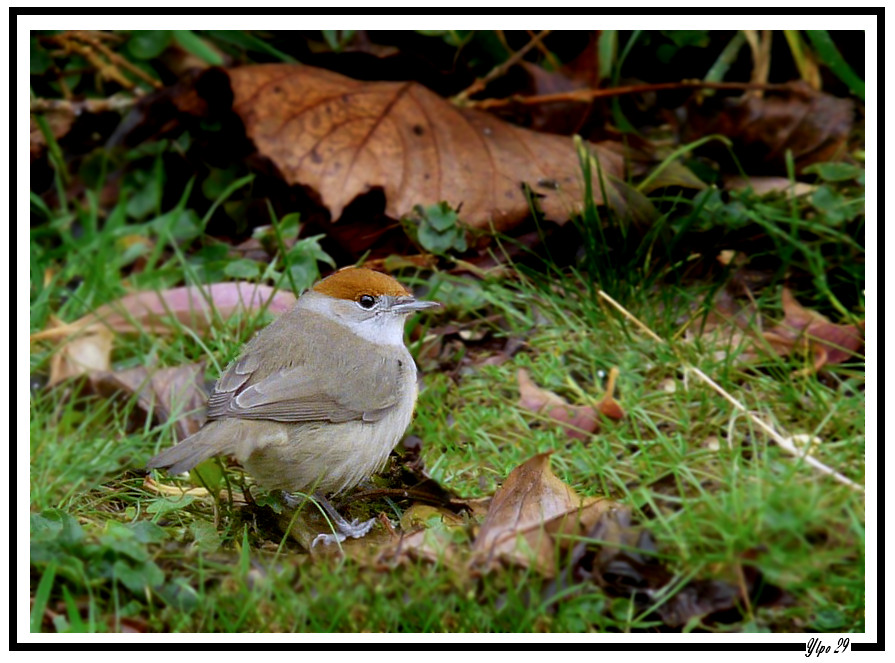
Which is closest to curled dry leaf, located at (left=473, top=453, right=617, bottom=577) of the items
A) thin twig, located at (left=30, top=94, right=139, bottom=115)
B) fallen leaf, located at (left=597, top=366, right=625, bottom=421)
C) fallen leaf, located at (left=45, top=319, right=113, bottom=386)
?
fallen leaf, located at (left=597, top=366, right=625, bottom=421)

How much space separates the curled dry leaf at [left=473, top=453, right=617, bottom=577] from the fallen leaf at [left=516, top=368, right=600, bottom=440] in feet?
3.16

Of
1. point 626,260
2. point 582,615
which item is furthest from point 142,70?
point 582,615

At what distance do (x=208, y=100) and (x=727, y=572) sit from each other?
4539 mm

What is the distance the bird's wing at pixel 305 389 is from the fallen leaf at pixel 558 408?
767 mm

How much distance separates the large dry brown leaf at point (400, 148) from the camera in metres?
5.57

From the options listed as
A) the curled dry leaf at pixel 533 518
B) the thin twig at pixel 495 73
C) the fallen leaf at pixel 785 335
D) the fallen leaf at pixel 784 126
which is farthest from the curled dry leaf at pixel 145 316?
the fallen leaf at pixel 784 126

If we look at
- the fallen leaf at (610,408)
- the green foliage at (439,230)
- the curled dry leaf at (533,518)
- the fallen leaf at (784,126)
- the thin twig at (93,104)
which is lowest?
the fallen leaf at (610,408)

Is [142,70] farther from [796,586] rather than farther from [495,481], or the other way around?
[796,586]

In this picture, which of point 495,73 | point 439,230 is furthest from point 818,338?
point 495,73

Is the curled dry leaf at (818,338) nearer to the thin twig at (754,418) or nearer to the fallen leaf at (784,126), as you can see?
the thin twig at (754,418)

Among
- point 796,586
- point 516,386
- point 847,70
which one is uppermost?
point 847,70

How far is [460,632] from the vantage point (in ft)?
9.45

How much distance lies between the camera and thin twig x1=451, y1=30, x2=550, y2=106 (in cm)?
621

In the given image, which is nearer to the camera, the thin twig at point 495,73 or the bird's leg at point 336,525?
the bird's leg at point 336,525
